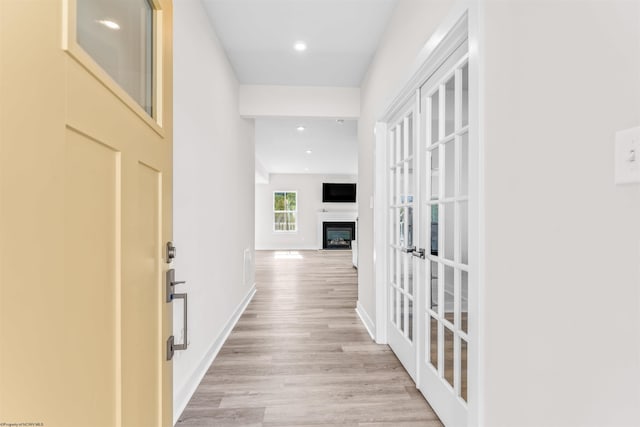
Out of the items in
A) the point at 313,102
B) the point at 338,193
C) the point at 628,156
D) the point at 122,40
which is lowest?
the point at 628,156

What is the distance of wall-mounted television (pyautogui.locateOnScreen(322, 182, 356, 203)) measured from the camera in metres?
11.1

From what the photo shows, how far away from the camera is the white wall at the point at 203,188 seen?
1.86 meters

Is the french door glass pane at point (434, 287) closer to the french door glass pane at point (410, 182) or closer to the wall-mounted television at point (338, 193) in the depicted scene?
the french door glass pane at point (410, 182)

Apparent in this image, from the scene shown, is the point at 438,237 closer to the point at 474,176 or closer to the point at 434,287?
the point at 434,287

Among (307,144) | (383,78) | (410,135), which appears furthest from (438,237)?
(307,144)

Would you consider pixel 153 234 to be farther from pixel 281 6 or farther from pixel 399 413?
pixel 281 6

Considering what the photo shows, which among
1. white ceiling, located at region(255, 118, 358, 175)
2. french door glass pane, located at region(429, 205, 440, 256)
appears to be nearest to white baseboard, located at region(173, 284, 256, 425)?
french door glass pane, located at region(429, 205, 440, 256)

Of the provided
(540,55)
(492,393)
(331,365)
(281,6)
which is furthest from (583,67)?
(331,365)

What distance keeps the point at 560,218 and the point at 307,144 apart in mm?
5828

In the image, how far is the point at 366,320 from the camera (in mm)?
3240

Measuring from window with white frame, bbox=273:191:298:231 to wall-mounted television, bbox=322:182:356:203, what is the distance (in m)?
1.03

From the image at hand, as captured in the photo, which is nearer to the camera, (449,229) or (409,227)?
(449,229)

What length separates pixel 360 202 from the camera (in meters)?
3.70

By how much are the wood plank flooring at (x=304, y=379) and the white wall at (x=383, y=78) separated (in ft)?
1.74
